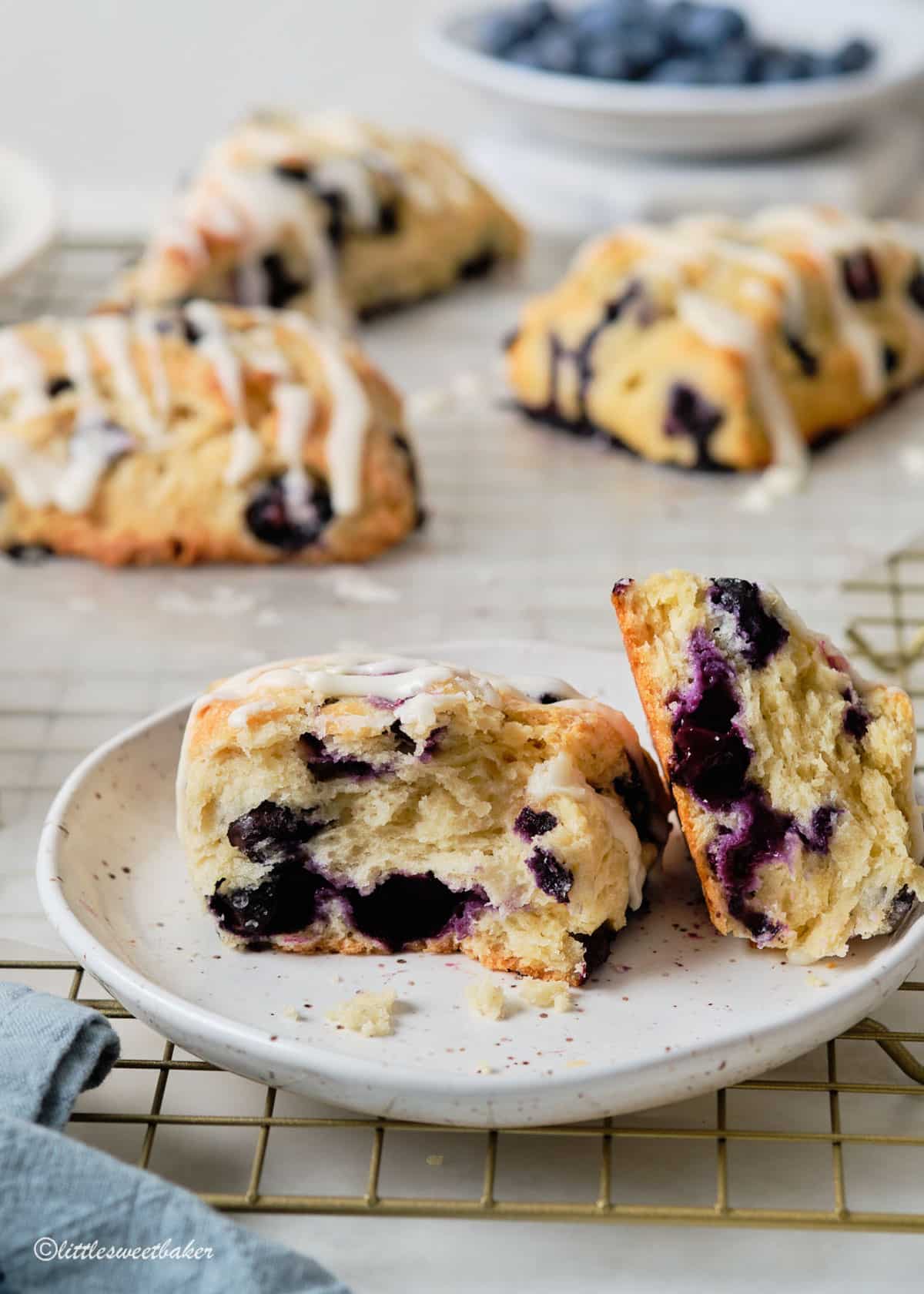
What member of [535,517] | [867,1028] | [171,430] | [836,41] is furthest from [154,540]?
[836,41]

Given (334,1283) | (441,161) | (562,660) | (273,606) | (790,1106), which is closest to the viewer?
(334,1283)

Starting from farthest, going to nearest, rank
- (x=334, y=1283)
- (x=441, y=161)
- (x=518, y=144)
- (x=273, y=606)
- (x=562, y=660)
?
(x=518, y=144) → (x=441, y=161) → (x=273, y=606) → (x=562, y=660) → (x=334, y=1283)

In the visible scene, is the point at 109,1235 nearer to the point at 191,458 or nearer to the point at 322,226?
the point at 191,458

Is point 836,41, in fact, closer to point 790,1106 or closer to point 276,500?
point 276,500

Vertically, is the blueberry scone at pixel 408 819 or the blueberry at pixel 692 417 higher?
the blueberry scone at pixel 408 819

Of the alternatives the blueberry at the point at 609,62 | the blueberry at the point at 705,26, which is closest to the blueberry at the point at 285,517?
the blueberry at the point at 609,62

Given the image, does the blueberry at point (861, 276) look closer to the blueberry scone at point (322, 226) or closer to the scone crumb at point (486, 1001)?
the blueberry scone at point (322, 226)

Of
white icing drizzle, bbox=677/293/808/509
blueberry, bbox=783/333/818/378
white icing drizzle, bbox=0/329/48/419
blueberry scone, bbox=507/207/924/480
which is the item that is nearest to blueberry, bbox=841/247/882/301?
blueberry scone, bbox=507/207/924/480
